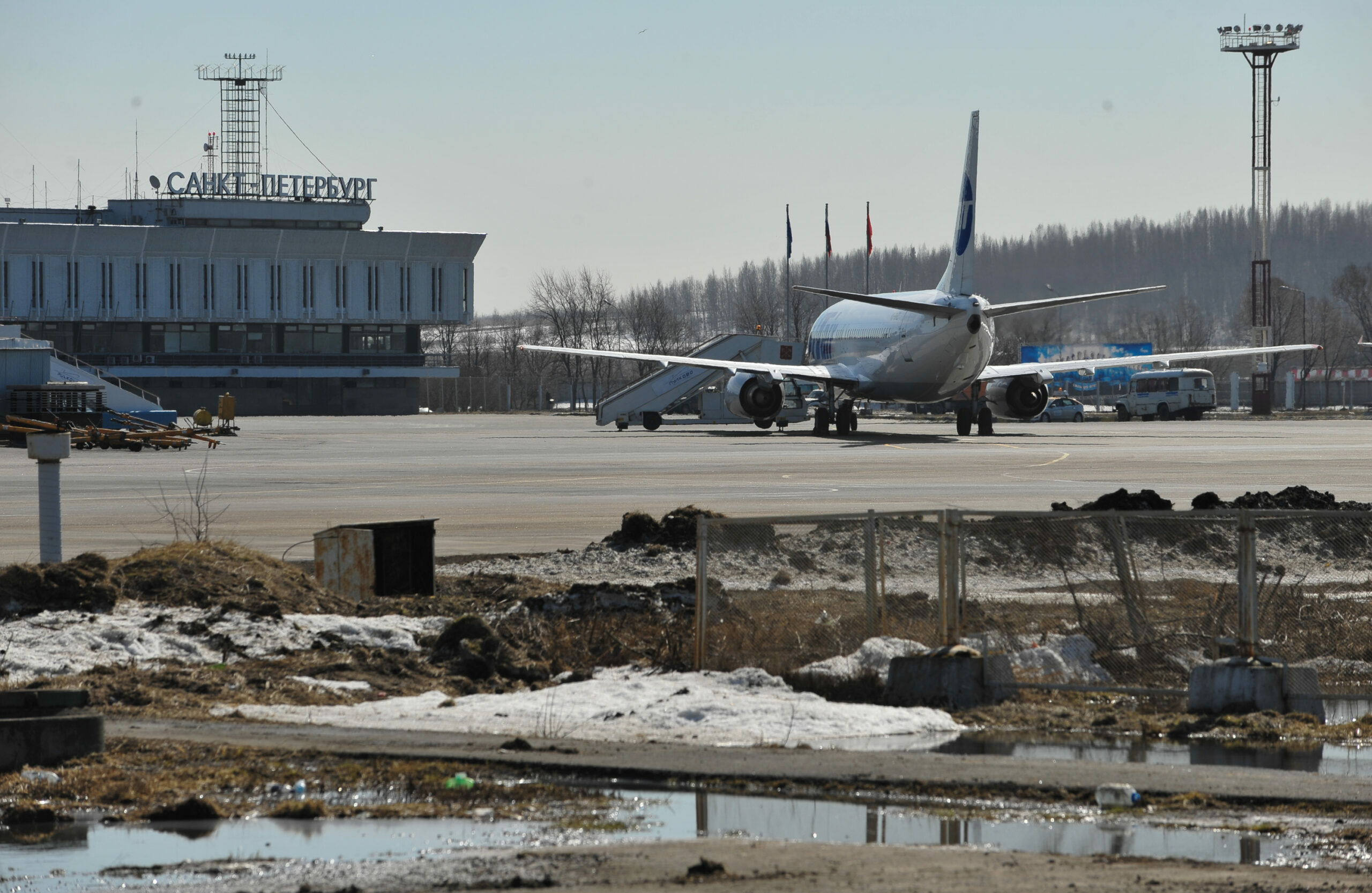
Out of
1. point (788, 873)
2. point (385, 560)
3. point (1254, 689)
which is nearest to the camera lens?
point (788, 873)

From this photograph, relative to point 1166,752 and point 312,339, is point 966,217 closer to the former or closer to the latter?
point 1166,752

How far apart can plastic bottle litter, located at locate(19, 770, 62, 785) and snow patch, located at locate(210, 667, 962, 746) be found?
1.97 metres

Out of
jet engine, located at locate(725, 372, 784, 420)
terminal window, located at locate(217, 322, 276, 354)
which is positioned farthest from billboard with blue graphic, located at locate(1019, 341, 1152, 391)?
jet engine, located at locate(725, 372, 784, 420)

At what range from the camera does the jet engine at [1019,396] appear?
57.1 metres

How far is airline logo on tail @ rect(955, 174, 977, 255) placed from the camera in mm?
52750

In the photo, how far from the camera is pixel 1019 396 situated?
5750cm

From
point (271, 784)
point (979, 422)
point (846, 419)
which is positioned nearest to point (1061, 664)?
point (271, 784)

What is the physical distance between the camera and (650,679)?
12344mm

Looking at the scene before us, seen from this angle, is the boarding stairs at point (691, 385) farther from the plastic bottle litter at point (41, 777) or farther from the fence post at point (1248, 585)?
the plastic bottle litter at point (41, 777)

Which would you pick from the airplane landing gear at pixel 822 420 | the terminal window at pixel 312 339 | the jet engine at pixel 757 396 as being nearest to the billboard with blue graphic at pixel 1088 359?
the terminal window at pixel 312 339

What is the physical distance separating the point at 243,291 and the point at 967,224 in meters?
79.5

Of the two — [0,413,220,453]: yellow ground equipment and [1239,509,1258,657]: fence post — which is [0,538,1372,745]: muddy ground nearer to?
[1239,509,1258,657]: fence post

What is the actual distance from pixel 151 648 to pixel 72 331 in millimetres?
112546

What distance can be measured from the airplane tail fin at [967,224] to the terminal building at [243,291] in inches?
A: 2996
